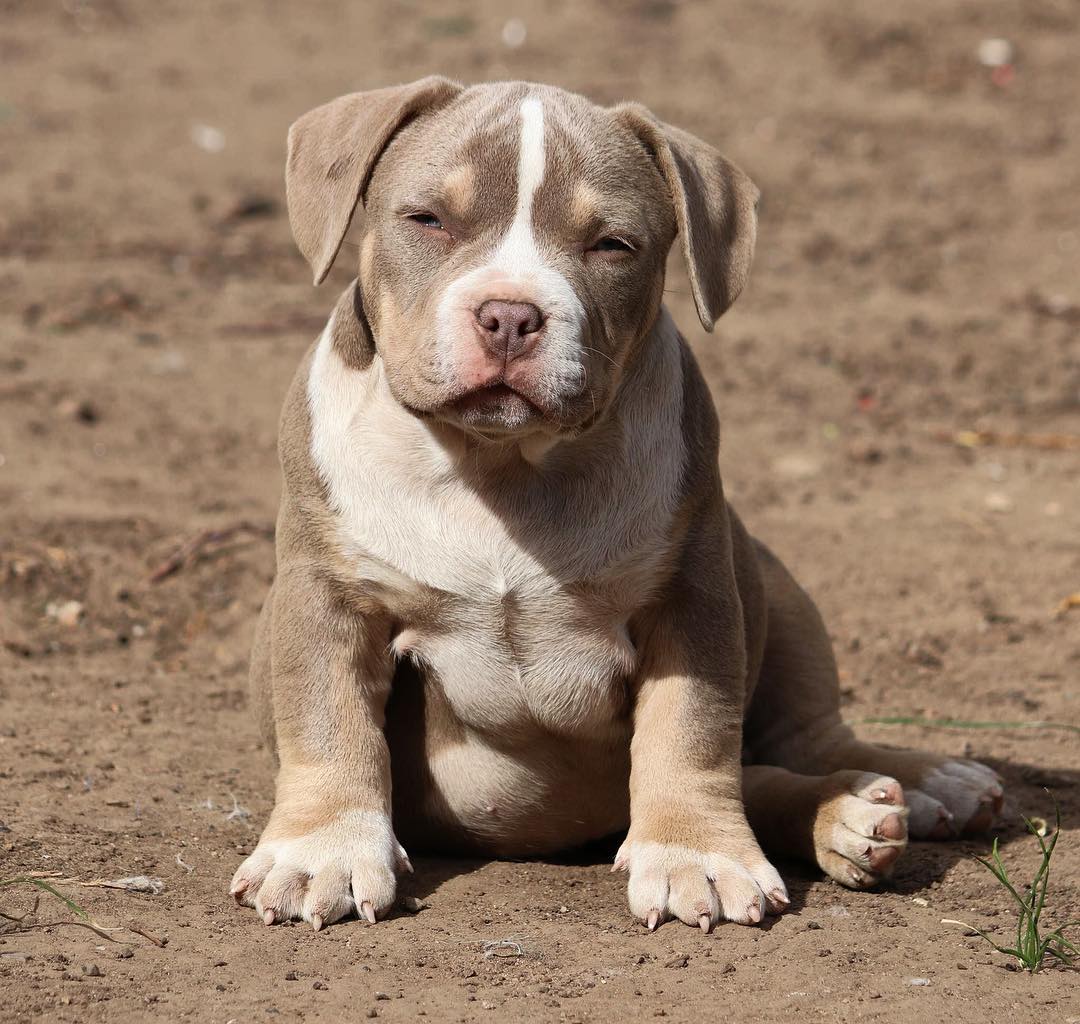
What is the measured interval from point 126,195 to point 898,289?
16.4 feet

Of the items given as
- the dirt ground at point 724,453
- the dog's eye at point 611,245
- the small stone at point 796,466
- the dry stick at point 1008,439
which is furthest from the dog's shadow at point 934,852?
the dry stick at point 1008,439

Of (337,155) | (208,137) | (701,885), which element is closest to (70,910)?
(701,885)

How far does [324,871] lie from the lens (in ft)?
13.9

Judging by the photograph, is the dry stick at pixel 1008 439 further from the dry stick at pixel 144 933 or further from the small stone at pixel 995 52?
the small stone at pixel 995 52

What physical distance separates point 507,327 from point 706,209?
83 cm

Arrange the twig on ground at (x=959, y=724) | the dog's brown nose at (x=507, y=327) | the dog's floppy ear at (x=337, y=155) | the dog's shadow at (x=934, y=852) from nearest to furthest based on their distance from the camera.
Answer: the dog's brown nose at (x=507, y=327), the dog's floppy ear at (x=337, y=155), the dog's shadow at (x=934, y=852), the twig on ground at (x=959, y=724)

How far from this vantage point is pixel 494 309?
155 inches

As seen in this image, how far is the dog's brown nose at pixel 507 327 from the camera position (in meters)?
3.94

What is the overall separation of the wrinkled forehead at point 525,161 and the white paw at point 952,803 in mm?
1890

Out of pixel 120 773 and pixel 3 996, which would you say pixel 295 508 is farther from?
pixel 3 996

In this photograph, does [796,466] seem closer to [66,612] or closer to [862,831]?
[66,612]

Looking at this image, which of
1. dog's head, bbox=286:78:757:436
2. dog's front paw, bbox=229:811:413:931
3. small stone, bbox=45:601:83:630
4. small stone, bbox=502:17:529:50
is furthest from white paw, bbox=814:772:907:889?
small stone, bbox=502:17:529:50

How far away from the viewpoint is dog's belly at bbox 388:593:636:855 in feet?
14.7

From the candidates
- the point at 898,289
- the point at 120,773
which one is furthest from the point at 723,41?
the point at 120,773
